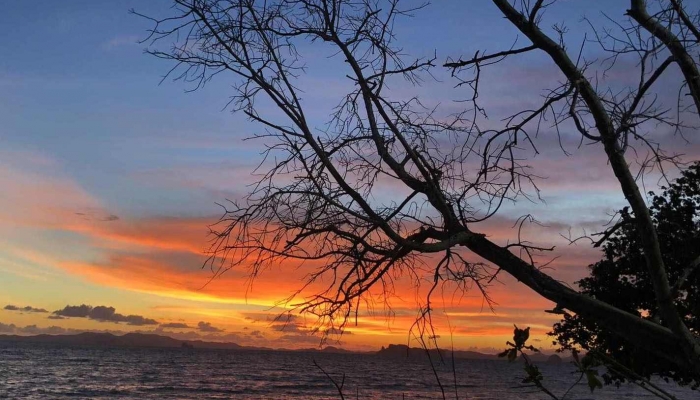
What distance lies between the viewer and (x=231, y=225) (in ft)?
14.4

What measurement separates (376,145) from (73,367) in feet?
301

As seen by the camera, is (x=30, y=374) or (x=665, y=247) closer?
(x=665, y=247)

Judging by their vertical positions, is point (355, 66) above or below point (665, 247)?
below

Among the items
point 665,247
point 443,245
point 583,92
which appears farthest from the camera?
point 665,247

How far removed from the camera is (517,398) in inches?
2114

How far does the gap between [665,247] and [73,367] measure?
280 feet

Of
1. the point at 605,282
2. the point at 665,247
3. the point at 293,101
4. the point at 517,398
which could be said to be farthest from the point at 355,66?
→ the point at 517,398

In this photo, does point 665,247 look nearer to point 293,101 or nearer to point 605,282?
point 605,282

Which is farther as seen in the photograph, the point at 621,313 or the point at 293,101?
the point at 293,101

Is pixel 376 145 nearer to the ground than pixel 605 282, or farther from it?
nearer to the ground

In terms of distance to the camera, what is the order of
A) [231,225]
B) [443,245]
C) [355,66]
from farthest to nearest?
1. [355,66]
2. [231,225]
3. [443,245]

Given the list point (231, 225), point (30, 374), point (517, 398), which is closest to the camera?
point (231, 225)

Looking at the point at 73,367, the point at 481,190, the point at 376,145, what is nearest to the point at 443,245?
the point at 481,190

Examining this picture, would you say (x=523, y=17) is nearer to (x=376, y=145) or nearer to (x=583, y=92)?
(x=583, y=92)
